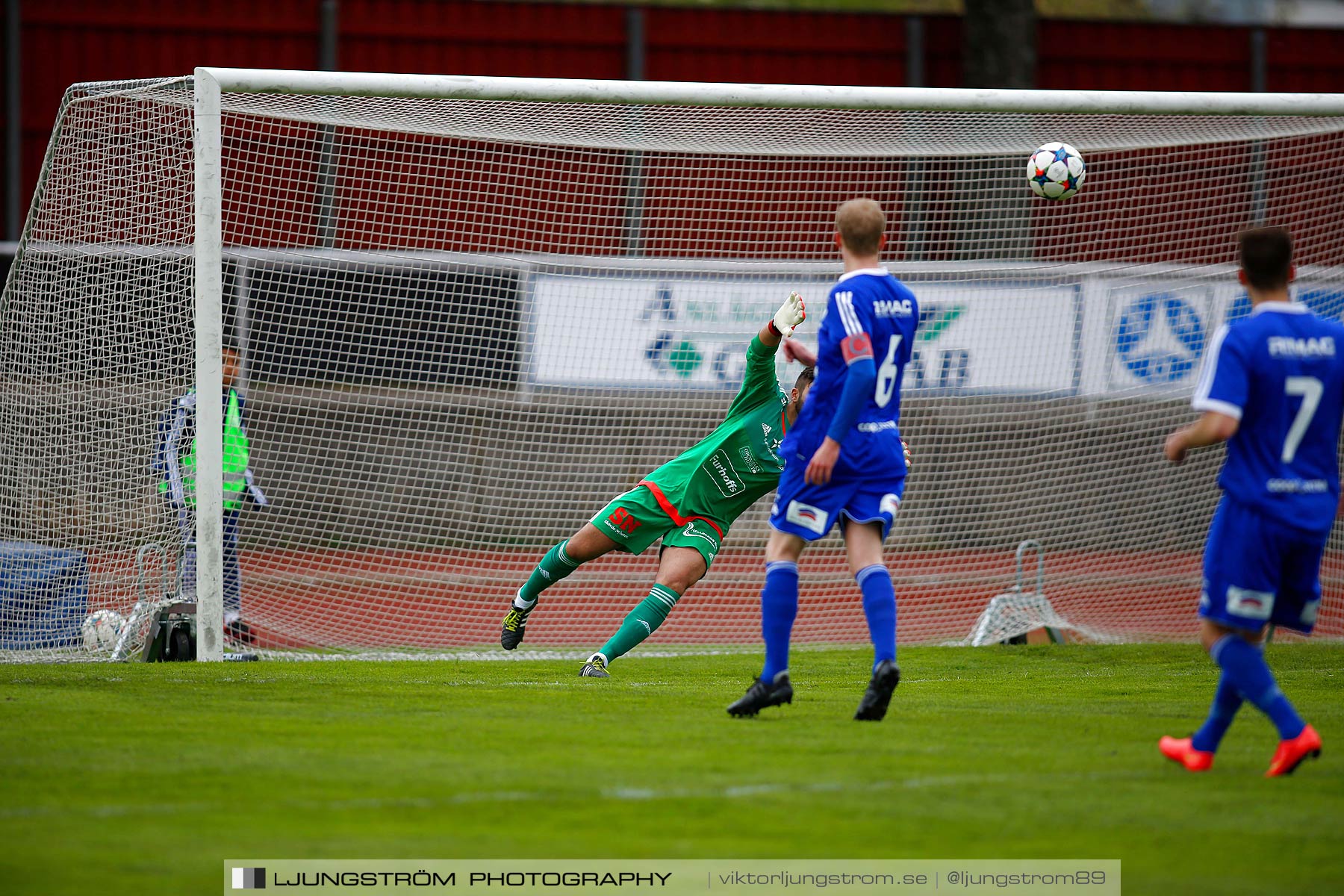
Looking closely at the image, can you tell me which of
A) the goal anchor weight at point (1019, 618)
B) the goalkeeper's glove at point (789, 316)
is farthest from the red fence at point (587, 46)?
the goalkeeper's glove at point (789, 316)

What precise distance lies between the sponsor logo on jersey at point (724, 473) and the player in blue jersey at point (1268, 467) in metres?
3.27

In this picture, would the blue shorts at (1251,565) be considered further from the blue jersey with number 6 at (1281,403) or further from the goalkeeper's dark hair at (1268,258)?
the goalkeeper's dark hair at (1268,258)

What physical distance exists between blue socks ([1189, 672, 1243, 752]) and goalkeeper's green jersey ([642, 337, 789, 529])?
3.13m

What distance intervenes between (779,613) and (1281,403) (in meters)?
2.05

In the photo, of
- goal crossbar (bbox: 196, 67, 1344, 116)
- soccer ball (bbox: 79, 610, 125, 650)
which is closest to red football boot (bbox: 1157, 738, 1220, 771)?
goal crossbar (bbox: 196, 67, 1344, 116)

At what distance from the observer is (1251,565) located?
186 inches

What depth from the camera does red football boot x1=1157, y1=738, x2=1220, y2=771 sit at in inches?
196

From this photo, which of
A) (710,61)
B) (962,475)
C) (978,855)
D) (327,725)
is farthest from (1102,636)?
(710,61)

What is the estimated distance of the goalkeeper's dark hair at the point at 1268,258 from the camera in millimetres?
4848

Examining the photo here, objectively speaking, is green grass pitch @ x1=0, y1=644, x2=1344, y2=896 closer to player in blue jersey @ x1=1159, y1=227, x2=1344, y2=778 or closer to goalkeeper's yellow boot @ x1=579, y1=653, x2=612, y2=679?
goalkeeper's yellow boot @ x1=579, y1=653, x2=612, y2=679

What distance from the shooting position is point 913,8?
2917cm

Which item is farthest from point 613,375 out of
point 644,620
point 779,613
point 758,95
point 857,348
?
point 857,348

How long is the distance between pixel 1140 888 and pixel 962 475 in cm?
954

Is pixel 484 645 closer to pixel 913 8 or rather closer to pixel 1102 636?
pixel 1102 636
